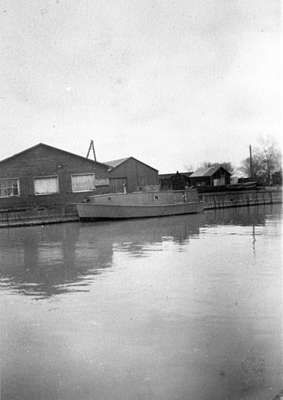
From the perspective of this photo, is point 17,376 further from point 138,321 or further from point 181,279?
point 181,279

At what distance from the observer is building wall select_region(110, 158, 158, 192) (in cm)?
4756

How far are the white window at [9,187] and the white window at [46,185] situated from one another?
1.24 metres

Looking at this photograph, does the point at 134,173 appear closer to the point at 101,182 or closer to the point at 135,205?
the point at 101,182

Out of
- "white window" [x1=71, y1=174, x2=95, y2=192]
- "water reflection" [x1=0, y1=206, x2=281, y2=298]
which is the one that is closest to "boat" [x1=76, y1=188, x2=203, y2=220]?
"white window" [x1=71, y1=174, x2=95, y2=192]

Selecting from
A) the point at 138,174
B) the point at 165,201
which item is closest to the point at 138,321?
the point at 165,201

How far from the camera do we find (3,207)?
3047 cm

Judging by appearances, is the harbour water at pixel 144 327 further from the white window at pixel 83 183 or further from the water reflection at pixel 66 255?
the white window at pixel 83 183

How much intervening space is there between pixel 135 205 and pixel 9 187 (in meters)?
9.30

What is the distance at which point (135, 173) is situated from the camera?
48.5 meters

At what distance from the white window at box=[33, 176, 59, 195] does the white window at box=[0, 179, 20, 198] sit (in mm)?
1243

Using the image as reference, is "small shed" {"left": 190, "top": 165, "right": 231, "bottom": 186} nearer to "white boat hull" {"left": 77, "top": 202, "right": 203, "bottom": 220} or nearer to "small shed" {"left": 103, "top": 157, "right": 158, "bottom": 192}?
"small shed" {"left": 103, "top": 157, "right": 158, "bottom": 192}

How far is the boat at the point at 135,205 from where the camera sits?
1074 inches

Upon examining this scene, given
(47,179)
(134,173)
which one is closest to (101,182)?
(47,179)

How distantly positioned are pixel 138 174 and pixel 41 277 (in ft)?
127
